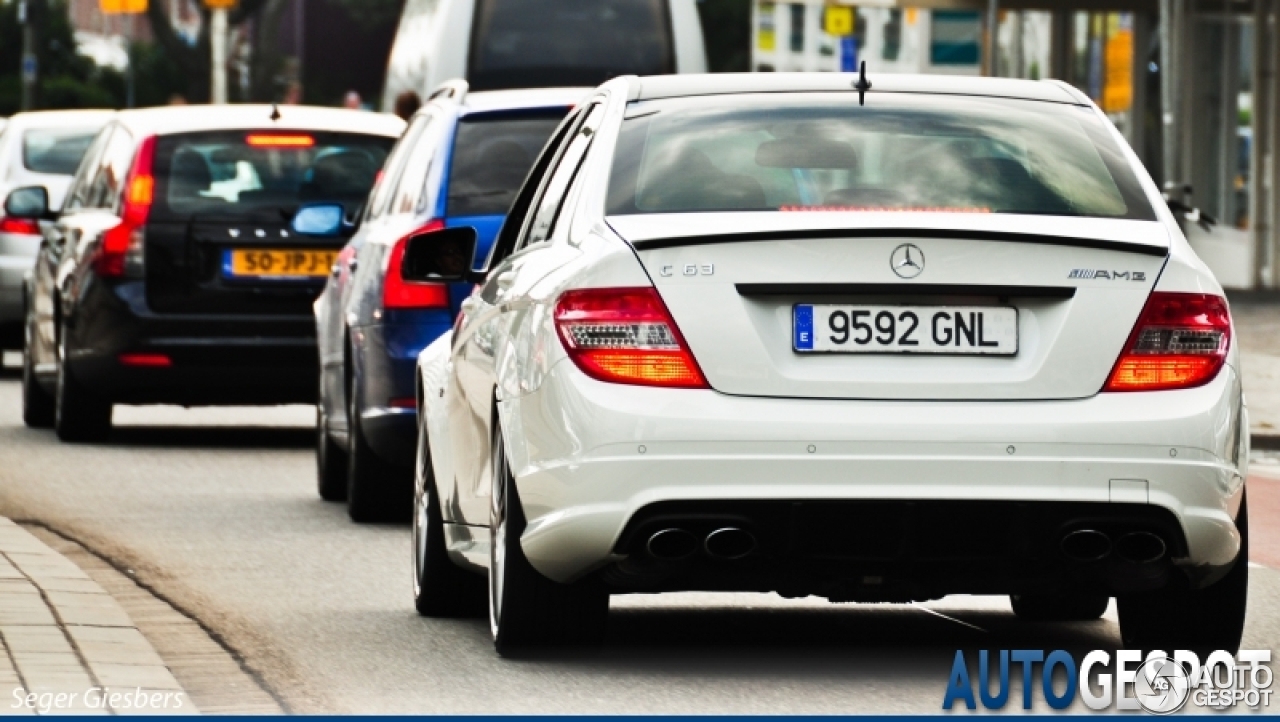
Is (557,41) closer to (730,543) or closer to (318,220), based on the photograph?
(318,220)

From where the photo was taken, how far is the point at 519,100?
12156 mm

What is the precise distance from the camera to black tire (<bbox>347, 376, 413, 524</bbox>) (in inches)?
472

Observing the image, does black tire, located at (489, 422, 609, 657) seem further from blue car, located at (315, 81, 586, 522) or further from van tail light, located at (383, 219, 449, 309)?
van tail light, located at (383, 219, 449, 309)

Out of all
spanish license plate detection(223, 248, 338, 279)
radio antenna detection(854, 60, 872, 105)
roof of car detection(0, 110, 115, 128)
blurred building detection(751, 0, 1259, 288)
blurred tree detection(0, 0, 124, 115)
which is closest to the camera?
radio antenna detection(854, 60, 872, 105)

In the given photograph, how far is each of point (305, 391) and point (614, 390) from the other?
28.8 ft

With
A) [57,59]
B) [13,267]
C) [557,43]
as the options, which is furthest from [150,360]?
[57,59]

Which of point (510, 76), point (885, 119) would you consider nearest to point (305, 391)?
point (885, 119)

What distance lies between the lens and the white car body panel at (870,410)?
699 cm

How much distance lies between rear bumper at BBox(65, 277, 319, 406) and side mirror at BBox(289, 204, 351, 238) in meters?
2.31

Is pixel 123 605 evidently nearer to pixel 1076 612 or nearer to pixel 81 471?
pixel 1076 612

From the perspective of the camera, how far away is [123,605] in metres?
9.05

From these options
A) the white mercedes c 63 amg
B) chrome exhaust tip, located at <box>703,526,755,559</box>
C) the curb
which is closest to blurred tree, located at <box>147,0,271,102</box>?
the curb

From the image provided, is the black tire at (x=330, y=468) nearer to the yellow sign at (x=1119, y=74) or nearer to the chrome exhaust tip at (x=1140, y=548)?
the chrome exhaust tip at (x=1140, y=548)

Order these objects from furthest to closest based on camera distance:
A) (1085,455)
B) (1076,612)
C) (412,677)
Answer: (1076,612), (412,677), (1085,455)
